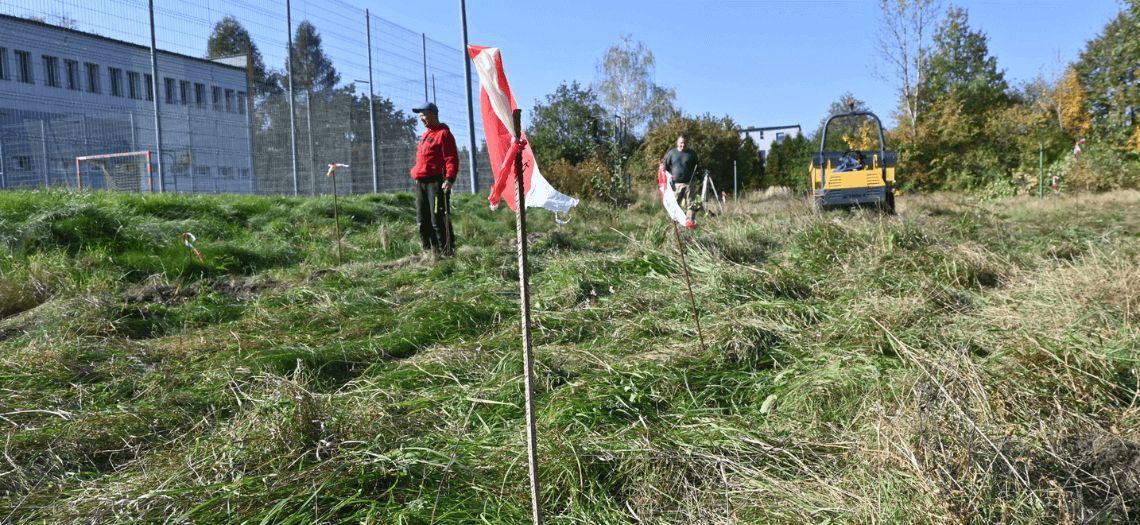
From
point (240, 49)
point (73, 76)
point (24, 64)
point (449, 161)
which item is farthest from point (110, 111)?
point (449, 161)

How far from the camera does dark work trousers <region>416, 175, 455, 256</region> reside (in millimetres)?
7117

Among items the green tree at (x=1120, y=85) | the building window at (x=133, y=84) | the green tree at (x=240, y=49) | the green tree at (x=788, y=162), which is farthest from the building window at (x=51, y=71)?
the green tree at (x=1120, y=85)

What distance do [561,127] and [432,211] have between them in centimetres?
1664

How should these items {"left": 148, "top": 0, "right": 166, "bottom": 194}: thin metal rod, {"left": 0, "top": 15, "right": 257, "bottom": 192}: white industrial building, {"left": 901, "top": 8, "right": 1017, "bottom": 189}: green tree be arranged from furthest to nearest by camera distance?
{"left": 901, "top": 8, "right": 1017, "bottom": 189}: green tree, {"left": 0, "top": 15, "right": 257, "bottom": 192}: white industrial building, {"left": 148, "top": 0, "right": 166, "bottom": 194}: thin metal rod

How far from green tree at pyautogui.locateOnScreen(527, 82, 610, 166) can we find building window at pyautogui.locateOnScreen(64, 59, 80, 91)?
10840mm

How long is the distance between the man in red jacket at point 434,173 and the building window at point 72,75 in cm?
896

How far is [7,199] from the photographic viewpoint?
6488 mm

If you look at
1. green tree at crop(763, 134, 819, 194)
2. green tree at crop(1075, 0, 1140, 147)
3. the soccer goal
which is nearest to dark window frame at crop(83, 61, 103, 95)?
the soccer goal

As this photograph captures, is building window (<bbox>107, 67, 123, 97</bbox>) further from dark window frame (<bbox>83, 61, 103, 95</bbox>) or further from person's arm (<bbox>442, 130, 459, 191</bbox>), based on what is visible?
person's arm (<bbox>442, 130, 459, 191</bbox>)

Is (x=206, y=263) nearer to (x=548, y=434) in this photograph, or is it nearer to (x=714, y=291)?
(x=714, y=291)

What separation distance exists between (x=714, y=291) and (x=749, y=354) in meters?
1.33

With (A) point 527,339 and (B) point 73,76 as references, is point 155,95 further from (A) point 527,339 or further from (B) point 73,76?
(A) point 527,339

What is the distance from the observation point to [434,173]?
7.07 metres

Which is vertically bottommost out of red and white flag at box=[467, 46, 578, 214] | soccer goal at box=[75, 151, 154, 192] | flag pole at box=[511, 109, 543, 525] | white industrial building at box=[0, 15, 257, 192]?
flag pole at box=[511, 109, 543, 525]
